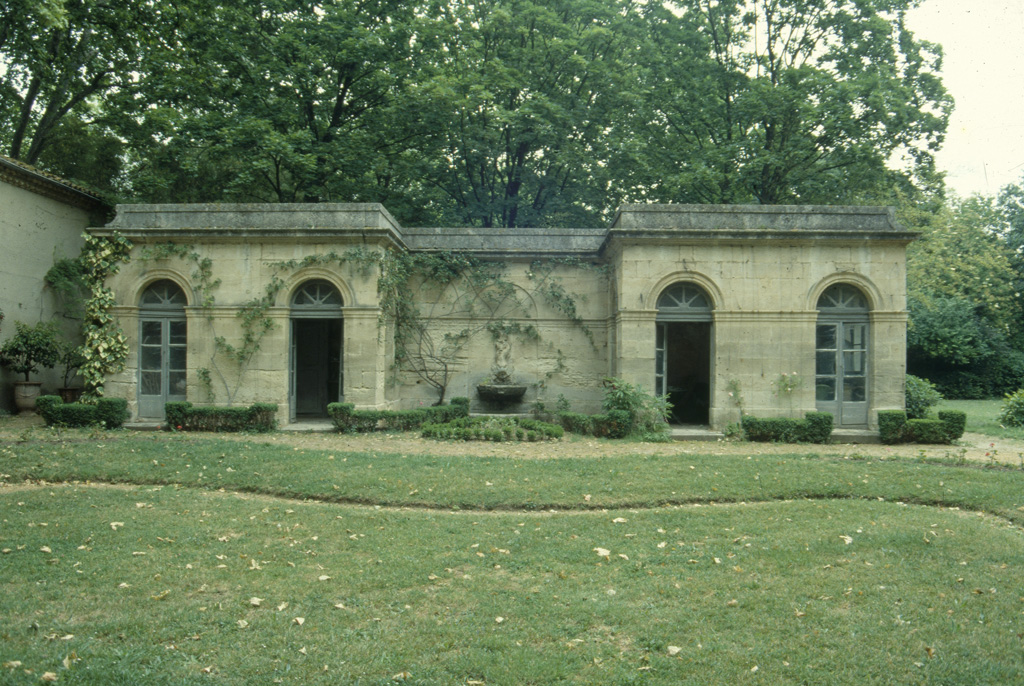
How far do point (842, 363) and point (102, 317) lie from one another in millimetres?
15251

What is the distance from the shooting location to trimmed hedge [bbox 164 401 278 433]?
12.0 meters

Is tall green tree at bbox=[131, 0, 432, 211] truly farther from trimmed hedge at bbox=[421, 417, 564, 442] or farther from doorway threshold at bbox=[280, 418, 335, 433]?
trimmed hedge at bbox=[421, 417, 564, 442]

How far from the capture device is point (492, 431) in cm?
1127

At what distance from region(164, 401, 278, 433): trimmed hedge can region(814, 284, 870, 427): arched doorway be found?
11.2 meters

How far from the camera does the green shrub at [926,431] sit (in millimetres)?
11477

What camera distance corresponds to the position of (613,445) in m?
11.0

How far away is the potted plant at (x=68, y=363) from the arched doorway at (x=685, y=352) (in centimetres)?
1295

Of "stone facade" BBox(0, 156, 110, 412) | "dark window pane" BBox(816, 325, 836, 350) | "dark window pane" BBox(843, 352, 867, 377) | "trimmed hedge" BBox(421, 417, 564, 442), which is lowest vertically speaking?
"trimmed hedge" BBox(421, 417, 564, 442)

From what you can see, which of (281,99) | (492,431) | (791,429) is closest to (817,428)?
(791,429)

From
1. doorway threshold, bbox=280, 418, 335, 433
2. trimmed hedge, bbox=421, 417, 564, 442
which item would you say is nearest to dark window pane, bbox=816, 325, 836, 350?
trimmed hedge, bbox=421, 417, 564, 442

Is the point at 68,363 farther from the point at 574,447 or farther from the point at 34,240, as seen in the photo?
the point at 574,447

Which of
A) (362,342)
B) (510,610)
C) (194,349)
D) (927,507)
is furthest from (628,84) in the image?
(510,610)

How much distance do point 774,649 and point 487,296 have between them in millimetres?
11699

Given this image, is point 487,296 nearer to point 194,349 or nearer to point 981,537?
point 194,349
